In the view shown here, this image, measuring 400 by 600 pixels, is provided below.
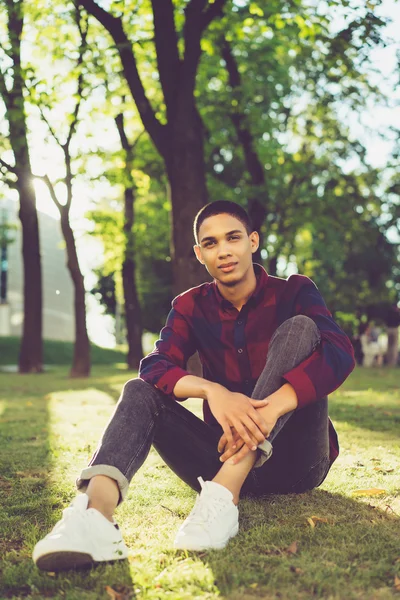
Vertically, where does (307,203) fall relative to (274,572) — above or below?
above

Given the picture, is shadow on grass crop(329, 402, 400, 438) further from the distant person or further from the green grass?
the green grass

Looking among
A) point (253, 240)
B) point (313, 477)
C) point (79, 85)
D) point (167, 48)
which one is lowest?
point (313, 477)

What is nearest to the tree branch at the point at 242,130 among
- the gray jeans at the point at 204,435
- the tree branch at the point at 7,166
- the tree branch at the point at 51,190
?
the tree branch at the point at 51,190

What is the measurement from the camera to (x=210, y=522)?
311cm

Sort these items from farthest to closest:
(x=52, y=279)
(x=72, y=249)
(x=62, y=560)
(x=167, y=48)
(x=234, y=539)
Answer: (x=52, y=279) → (x=72, y=249) → (x=167, y=48) → (x=234, y=539) → (x=62, y=560)

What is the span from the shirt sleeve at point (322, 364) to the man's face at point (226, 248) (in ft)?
1.30

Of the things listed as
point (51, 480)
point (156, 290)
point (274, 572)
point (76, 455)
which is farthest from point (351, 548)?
point (156, 290)

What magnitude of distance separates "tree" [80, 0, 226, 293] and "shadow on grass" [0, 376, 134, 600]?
13.3 ft

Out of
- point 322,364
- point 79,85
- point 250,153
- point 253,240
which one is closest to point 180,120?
point 79,85

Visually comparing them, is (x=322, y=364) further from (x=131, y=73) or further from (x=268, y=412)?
(x=131, y=73)

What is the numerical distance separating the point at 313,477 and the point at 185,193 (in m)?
7.83

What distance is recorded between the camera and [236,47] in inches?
803

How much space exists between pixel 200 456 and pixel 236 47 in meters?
18.6

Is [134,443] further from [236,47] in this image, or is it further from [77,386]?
[236,47]
